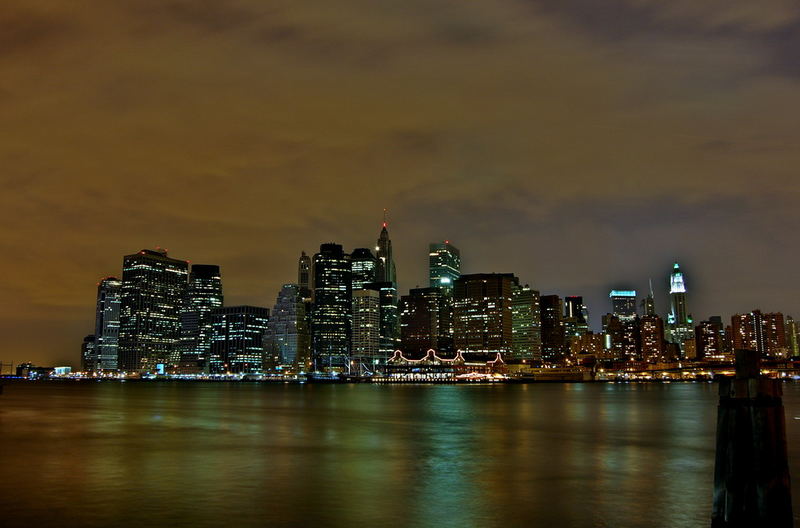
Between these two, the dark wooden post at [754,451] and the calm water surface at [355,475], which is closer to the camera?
the dark wooden post at [754,451]

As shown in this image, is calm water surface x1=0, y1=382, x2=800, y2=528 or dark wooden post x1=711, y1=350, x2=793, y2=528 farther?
calm water surface x1=0, y1=382, x2=800, y2=528

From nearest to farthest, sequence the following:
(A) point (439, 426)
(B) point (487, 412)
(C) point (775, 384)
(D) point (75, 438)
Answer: (C) point (775, 384), (D) point (75, 438), (A) point (439, 426), (B) point (487, 412)

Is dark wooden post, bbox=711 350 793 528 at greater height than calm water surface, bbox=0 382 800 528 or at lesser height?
greater

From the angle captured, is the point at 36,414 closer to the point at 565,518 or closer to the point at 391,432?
the point at 391,432

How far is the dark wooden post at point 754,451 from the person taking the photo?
52.5 feet

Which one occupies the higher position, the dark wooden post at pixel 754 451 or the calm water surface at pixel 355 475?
the dark wooden post at pixel 754 451

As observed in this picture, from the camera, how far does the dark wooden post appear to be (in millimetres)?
16016

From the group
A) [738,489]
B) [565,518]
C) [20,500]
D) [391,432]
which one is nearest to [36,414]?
[391,432]

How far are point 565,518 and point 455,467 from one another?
1418 centimetres

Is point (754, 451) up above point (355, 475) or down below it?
above

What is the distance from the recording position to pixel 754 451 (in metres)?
16.0

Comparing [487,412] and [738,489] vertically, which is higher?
[738,489]

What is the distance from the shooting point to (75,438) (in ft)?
191

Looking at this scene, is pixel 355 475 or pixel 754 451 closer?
pixel 754 451
